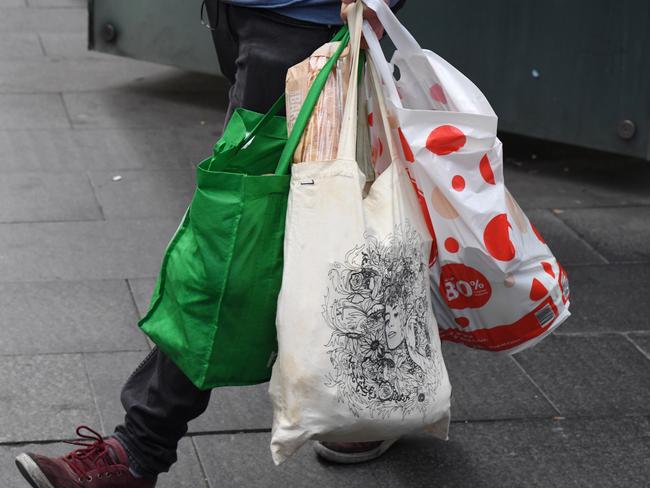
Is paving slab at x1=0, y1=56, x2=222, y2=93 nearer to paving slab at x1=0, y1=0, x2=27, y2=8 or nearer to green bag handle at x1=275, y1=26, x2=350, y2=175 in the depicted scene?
paving slab at x1=0, y1=0, x2=27, y2=8

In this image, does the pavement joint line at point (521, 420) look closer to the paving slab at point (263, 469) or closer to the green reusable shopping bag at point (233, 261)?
the paving slab at point (263, 469)

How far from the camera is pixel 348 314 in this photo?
8.74 ft

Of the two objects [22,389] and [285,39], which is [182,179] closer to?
[22,389]

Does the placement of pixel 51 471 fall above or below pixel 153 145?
above

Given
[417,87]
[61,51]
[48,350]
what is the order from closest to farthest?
[417,87] < [48,350] < [61,51]

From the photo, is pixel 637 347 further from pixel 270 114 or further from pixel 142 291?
pixel 270 114

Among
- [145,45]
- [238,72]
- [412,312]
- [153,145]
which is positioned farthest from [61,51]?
[412,312]

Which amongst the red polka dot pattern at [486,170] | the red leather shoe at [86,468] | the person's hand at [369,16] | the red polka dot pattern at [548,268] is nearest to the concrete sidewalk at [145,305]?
the red leather shoe at [86,468]

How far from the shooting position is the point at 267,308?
282 centimetres

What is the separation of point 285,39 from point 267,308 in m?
0.71

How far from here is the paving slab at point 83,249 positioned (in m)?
4.86

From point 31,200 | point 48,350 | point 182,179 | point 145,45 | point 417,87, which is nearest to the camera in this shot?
point 417,87

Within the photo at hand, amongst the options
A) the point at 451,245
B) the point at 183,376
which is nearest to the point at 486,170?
the point at 451,245

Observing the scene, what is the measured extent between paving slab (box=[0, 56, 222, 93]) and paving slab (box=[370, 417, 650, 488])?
4712 mm
